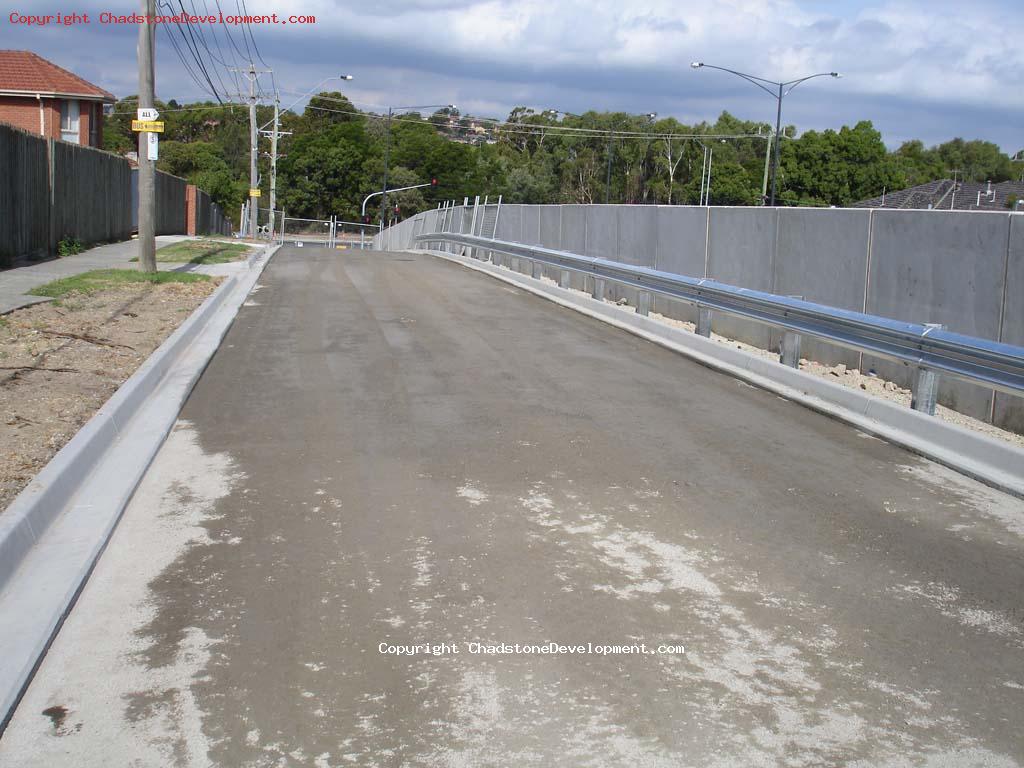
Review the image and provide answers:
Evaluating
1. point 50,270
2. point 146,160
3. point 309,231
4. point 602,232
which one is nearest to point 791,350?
point 602,232

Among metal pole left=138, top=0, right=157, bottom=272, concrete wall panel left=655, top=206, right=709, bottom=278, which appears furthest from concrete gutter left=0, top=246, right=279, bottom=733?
metal pole left=138, top=0, right=157, bottom=272

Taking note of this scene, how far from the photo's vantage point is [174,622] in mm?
4789

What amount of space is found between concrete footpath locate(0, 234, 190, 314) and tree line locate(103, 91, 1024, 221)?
70100 millimetres

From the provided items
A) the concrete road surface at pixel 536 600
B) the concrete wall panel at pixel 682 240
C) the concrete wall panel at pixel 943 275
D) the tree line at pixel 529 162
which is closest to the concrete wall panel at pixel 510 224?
the concrete wall panel at pixel 682 240

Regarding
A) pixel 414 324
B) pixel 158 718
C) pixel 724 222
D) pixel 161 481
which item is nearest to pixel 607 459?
pixel 161 481

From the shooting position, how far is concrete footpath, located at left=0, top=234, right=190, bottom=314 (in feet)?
47.5

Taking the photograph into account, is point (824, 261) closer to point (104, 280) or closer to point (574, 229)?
point (574, 229)

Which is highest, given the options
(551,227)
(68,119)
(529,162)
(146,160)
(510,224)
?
(529,162)

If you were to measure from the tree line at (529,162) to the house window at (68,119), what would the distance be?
4821cm

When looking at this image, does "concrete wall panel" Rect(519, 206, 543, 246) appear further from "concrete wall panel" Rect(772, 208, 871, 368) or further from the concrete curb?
"concrete wall panel" Rect(772, 208, 871, 368)

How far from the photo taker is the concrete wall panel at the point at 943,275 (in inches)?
430

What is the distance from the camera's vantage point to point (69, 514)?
6156 millimetres

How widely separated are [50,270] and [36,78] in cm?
3001

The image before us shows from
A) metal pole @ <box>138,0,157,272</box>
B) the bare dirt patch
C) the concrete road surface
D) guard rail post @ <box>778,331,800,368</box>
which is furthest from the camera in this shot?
metal pole @ <box>138,0,157,272</box>
